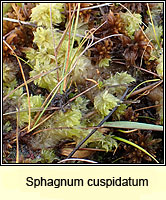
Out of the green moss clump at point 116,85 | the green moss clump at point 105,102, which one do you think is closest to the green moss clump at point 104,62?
the green moss clump at point 116,85

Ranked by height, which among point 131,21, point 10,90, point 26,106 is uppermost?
point 131,21

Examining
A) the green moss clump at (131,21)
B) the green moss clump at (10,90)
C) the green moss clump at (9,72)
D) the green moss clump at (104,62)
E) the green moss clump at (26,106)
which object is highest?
the green moss clump at (131,21)

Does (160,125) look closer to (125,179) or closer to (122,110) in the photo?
(122,110)

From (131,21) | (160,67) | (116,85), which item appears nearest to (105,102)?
(116,85)

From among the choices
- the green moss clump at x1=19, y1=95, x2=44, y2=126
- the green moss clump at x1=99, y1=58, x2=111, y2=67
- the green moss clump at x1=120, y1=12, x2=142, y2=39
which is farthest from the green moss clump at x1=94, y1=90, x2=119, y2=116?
the green moss clump at x1=120, y1=12, x2=142, y2=39

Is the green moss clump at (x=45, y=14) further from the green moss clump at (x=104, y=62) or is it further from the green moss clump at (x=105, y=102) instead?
the green moss clump at (x=105, y=102)

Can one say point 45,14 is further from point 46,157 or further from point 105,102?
point 46,157

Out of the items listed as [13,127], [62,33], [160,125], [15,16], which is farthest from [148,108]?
[15,16]
